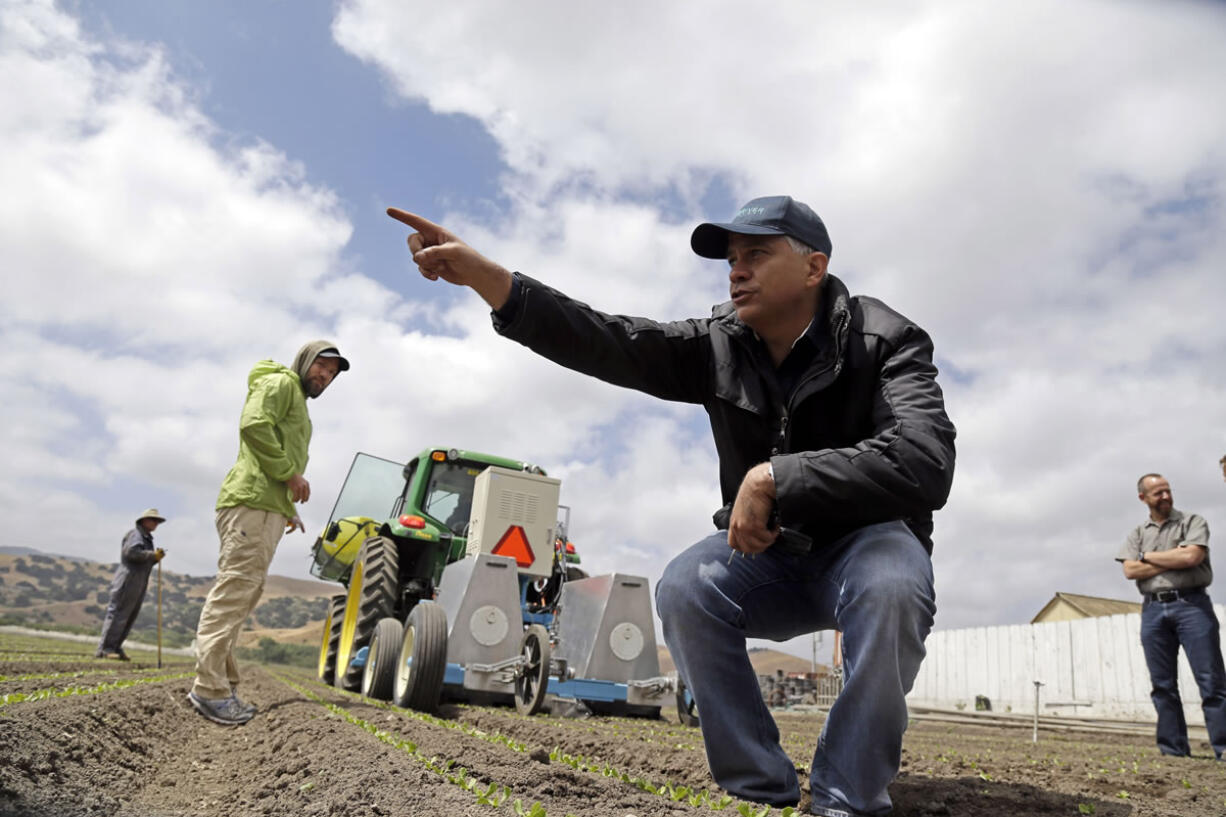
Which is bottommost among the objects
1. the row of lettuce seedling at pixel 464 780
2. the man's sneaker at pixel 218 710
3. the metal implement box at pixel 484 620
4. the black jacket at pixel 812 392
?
the man's sneaker at pixel 218 710

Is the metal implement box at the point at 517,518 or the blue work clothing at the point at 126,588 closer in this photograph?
the metal implement box at the point at 517,518

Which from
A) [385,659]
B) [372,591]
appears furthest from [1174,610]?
[372,591]

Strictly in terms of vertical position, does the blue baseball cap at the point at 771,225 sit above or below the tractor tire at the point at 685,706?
above

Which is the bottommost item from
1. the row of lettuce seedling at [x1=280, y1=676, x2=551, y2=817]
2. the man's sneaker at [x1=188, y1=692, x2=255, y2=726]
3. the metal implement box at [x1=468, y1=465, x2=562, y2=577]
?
the man's sneaker at [x1=188, y1=692, x2=255, y2=726]

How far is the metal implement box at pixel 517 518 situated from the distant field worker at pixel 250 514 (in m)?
2.16

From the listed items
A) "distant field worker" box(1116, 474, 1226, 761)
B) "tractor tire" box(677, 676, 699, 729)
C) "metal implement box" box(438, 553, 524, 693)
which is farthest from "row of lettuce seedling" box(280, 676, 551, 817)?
"distant field worker" box(1116, 474, 1226, 761)

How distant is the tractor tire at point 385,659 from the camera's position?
5613 millimetres

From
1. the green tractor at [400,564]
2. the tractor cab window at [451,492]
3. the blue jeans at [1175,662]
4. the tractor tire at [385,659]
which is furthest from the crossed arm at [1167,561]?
the tractor cab window at [451,492]

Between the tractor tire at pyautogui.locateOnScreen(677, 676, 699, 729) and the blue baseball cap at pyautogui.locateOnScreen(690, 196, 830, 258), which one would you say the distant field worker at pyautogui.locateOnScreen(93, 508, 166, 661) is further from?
the blue baseball cap at pyautogui.locateOnScreen(690, 196, 830, 258)

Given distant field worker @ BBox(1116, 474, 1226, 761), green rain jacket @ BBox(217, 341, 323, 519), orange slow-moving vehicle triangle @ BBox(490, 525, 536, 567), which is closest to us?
green rain jacket @ BBox(217, 341, 323, 519)

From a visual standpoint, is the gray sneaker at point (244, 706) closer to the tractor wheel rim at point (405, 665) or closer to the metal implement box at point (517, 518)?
the tractor wheel rim at point (405, 665)

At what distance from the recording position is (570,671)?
20.5 ft

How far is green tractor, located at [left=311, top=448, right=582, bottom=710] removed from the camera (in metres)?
5.32

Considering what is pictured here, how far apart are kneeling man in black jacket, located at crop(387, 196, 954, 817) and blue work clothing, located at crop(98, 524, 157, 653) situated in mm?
9967
